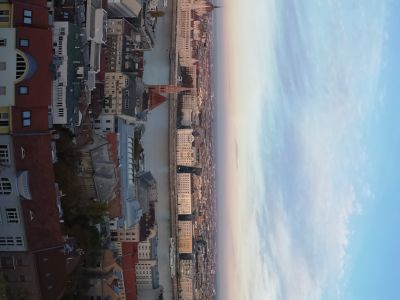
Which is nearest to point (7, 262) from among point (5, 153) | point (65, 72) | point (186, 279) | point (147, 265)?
point (5, 153)

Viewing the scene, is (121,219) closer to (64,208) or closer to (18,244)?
(64,208)

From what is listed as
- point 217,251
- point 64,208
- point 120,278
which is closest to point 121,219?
point 120,278

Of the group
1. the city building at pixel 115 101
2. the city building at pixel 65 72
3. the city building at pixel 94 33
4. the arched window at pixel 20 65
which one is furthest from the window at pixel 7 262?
the city building at pixel 115 101

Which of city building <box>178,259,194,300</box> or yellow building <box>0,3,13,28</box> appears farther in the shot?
city building <box>178,259,194,300</box>

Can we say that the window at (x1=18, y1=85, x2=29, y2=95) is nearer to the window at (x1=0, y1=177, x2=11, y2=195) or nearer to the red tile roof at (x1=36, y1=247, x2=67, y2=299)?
the window at (x1=0, y1=177, x2=11, y2=195)

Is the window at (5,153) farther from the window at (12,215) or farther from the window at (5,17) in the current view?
the window at (5,17)

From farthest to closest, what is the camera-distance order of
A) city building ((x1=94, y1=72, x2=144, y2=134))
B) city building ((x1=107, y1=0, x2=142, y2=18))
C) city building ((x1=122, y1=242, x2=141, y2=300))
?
city building ((x1=122, y1=242, x2=141, y2=300)) → city building ((x1=107, y1=0, x2=142, y2=18)) → city building ((x1=94, y1=72, x2=144, y2=134))

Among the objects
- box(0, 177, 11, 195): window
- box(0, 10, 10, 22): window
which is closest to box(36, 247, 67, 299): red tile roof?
box(0, 177, 11, 195): window
